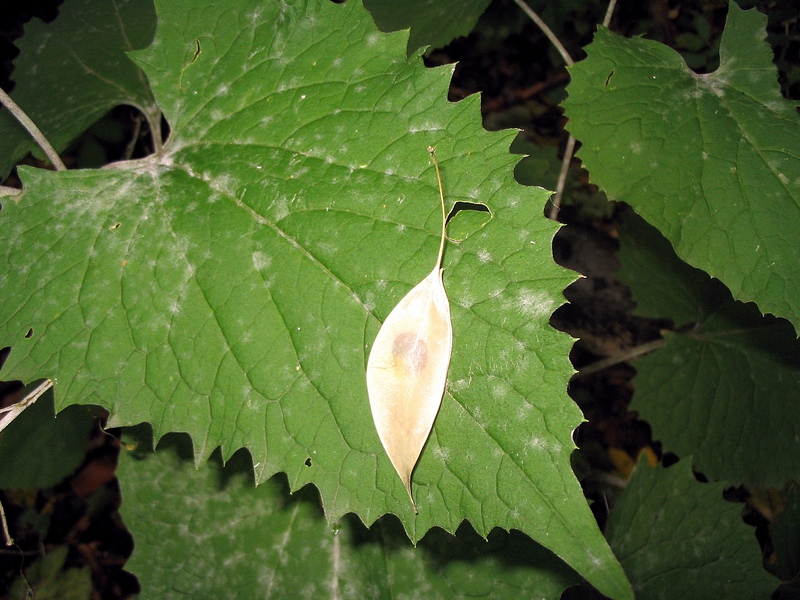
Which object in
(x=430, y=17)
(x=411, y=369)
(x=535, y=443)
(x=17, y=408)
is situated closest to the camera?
(x=535, y=443)

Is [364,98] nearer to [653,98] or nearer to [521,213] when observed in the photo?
[521,213]

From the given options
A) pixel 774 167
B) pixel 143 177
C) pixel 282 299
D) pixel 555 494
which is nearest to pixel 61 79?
pixel 143 177

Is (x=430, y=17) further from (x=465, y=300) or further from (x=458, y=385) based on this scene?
(x=458, y=385)

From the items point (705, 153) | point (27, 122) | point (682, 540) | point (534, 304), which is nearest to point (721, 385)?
point (682, 540)

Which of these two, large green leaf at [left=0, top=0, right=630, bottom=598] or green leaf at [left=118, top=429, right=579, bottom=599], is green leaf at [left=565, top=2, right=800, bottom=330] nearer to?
large green leaf at [left=0, top=0, right=630, bottom=598]

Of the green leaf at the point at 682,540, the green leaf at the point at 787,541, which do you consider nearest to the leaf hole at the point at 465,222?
the green leaf at the point at 682,540

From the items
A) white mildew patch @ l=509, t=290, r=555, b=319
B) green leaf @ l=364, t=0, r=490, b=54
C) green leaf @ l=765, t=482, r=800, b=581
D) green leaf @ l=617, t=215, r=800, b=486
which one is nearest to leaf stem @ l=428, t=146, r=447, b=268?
white mildew patch @ l=509, t=290, r=555, b=319

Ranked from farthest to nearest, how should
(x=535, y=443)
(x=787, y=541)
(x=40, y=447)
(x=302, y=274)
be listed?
(x=40, y=447) → (x=787, y=541) → (x=302, y=274) → (x=535, y=443)
